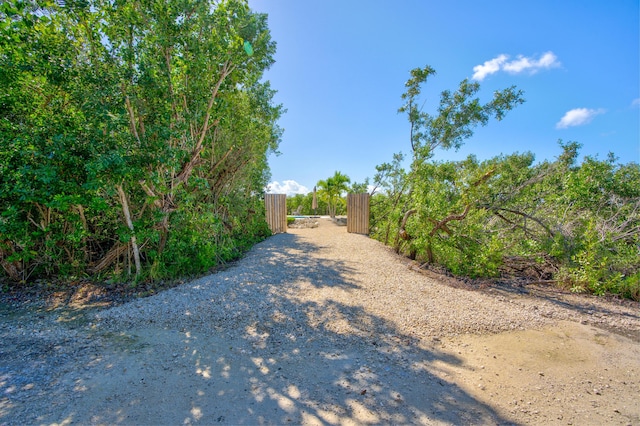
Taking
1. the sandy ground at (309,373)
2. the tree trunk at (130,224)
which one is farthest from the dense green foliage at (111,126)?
the sandy ground at (309,373)

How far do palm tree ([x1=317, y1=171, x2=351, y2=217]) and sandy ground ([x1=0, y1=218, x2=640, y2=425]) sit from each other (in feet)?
47.1

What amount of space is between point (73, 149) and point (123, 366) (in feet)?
9.69

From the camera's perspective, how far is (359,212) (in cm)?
1021

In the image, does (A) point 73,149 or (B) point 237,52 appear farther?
(B) point 237,52

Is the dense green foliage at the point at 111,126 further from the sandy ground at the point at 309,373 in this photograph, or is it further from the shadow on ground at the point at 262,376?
the shadow on ground at the point at 262,376

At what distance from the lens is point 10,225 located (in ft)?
12.5

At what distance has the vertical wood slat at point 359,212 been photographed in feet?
33.1

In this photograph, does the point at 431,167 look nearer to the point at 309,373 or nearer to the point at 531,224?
the point at 531,224

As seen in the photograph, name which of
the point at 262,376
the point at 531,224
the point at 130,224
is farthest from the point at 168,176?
the point at 531,224

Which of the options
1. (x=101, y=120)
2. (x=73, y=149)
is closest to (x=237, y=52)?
(x=101, y=120)

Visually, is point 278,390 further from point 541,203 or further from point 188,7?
point 541,203

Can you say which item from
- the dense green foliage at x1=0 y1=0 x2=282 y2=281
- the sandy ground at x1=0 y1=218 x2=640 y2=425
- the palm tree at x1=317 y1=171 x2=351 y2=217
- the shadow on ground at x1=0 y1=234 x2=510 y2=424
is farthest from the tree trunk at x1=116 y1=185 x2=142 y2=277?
→ the palm tree at x1=317 y1=171 x2=351 y2=217

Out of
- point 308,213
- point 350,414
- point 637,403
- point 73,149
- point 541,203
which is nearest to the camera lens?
point 350,414

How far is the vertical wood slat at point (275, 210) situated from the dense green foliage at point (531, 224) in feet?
16.5
